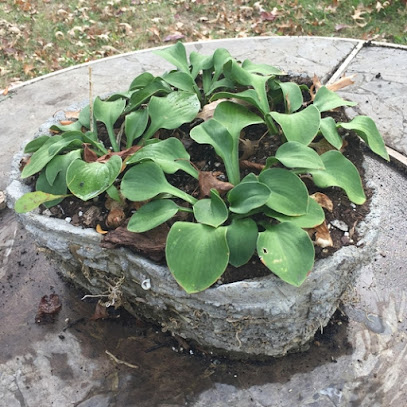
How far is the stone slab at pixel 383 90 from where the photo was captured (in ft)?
8.34

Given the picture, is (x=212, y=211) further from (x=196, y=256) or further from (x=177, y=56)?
(x=177, y=56)

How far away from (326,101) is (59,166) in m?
0.94

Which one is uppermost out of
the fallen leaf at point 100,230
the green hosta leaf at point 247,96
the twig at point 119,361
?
the green hosta leaf at point 247,96

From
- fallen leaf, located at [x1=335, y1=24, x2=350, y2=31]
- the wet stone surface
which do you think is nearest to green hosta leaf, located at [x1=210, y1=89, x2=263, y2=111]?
the wet stone surface

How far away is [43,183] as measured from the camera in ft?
5.39

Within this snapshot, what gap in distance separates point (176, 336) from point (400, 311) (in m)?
0.81

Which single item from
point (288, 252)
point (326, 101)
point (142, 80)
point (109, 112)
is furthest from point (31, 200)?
point (326, 101)

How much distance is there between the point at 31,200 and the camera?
152cm

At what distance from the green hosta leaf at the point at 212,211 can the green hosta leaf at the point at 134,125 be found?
1.43 feet

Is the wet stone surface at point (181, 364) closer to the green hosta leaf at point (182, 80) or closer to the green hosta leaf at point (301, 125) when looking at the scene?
the green hosta leaf at point (301, 125)

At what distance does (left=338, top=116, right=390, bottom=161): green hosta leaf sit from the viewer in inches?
64.9

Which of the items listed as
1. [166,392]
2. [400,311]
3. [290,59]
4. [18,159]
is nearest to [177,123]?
[18,159]

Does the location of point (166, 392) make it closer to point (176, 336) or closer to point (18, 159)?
point (176, 336)

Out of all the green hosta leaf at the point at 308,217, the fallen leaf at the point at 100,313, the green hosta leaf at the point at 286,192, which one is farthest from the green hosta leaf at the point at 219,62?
the fallen leaf at the point at 100,313
